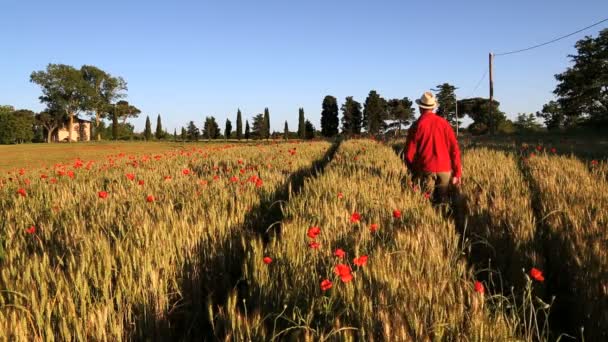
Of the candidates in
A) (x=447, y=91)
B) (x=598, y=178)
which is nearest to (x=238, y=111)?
(x=447, y=91)

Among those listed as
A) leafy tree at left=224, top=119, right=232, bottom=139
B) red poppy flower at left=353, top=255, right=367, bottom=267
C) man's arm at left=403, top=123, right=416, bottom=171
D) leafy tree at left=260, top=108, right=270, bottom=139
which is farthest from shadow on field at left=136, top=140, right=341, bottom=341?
leafy tree at left=224, top=119, right=232, bottom=139

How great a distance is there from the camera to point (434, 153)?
221 inches

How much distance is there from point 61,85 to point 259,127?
4614 cm

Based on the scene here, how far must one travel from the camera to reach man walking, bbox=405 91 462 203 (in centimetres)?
557

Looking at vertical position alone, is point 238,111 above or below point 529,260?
above

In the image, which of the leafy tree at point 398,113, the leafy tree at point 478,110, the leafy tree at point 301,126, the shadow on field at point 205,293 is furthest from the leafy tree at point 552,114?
the shadow on field at point 205,293

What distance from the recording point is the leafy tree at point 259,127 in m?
100

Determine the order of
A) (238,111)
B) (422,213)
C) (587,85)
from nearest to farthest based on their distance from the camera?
1. (422,213)
2. (587,85)
3. (238,111)

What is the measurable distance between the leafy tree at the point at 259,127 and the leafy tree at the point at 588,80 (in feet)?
217

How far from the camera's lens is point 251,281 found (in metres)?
2.31

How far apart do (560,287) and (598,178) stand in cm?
419

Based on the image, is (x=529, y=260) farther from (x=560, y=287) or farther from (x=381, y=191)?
(x=381, y=191)

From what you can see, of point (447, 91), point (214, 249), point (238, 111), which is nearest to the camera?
point (214, 249)

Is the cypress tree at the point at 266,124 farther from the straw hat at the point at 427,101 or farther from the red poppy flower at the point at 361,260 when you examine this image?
the red poppy flower at the point at 361,260
